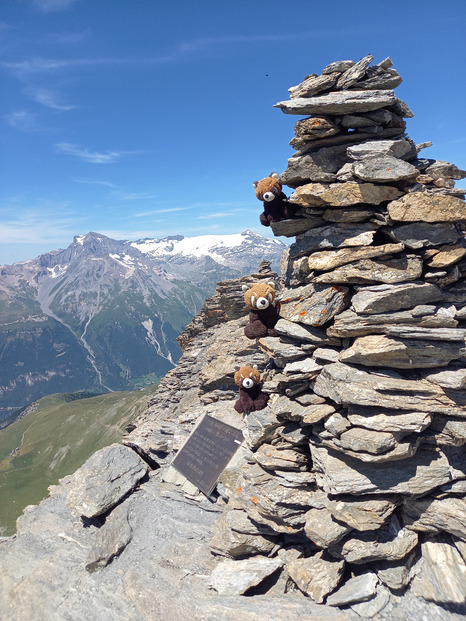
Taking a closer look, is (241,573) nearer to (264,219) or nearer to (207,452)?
(207,452)

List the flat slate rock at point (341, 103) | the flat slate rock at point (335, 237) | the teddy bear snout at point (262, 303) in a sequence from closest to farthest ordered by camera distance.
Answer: the flat slate rock at point (341, 103) < the flat slate rock at point (335, 237) < the teddy bear snout at point (262, 303)

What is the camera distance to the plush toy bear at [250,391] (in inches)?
653

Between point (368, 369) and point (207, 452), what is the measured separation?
11266mm

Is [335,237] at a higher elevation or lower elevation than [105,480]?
higher

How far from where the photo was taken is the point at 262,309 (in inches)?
621

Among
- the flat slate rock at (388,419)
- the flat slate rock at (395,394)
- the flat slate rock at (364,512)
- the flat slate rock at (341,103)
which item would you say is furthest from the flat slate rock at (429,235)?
the flat slate rock at (364,512)

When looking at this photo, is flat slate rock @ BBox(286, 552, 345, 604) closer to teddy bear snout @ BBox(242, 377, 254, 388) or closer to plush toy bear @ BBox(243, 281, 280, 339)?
teddy bear snout @ BBox(242, 377, 254, 388)

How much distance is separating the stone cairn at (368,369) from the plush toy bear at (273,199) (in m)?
0.76

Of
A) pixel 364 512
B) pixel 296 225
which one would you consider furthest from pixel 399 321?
pixel 364 512

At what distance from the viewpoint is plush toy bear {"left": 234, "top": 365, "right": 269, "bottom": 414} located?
16594mm

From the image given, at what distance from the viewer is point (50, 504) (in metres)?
20.5

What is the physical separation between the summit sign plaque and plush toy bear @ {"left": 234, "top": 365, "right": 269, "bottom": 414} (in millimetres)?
2978

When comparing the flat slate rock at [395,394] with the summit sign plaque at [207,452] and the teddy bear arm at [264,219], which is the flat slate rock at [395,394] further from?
the summit sign plaque at [207,452]

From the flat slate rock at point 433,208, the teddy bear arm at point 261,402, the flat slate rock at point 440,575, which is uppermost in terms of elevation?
the flat slate rock at point 433,208
